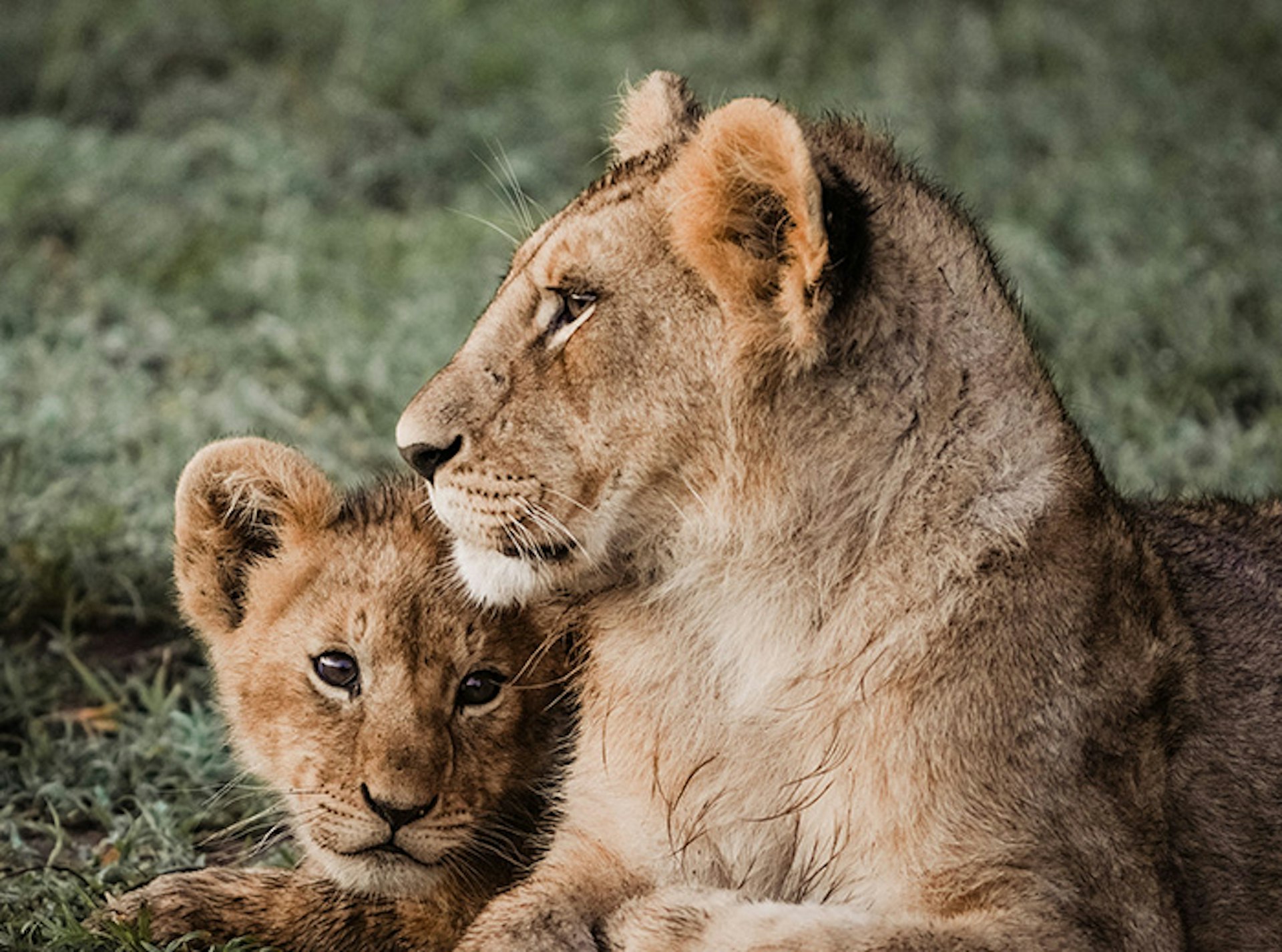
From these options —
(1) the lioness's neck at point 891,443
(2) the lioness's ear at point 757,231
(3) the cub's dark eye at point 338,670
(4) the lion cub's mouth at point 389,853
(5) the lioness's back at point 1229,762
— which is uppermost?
(2) the lioness's ear at point 757,231

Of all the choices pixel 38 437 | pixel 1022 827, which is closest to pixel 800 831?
pixel 1022 827

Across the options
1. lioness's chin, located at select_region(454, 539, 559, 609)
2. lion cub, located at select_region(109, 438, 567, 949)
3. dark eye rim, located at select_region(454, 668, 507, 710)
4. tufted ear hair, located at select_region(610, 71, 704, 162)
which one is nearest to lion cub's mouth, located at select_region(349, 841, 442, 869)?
lion cub, located at select_region(109, 438, 567, 949)

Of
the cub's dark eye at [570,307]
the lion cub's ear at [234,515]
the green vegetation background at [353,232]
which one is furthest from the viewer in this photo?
the green vegetation background at [353,232]

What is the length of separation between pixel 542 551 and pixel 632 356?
1.32 ft

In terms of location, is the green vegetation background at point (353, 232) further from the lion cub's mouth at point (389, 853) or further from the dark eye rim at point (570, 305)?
the dark eye rim at point (570, 305)

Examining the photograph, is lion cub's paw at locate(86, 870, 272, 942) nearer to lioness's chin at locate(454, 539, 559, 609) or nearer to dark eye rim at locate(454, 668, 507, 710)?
dark eye rim at locate(454, 668, 507, 710)

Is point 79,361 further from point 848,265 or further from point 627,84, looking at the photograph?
point 848,265

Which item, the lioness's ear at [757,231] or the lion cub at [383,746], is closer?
the lioness's ear at [757,231]

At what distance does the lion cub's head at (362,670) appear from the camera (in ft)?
12.9

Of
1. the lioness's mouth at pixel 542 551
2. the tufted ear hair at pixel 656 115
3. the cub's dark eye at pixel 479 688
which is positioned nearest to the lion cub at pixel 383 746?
the cub's dark eye at pixel 479 688

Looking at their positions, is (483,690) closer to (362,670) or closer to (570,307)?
(362,670)

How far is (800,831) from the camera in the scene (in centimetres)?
354

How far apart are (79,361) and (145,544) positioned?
171cm

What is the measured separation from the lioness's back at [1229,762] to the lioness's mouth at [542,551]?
1.20m
